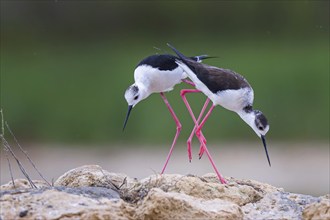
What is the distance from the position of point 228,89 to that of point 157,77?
60cm

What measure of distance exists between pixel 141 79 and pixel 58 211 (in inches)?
73.5

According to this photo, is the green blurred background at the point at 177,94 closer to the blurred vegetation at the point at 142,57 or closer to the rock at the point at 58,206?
the blurred vegetation at the point at 142,57

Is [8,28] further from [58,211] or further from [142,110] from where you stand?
[58,211]

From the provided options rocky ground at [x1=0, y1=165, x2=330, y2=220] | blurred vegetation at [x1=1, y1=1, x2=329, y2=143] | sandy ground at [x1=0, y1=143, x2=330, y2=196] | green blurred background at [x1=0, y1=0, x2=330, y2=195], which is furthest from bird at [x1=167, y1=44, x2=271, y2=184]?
blurred vegetation at [x1=1, y1=1, x2=329, y2=143]

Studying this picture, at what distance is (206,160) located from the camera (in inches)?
474

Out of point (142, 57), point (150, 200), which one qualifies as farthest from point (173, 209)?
point (142, 57)

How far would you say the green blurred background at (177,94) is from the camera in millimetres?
11844

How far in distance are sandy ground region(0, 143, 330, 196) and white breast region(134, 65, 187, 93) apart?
548cm

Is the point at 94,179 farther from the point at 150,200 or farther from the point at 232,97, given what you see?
the point at 232,97

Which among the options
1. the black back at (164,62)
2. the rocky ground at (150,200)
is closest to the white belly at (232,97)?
the black back at (164,62)

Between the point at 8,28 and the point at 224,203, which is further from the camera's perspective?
the point at 8,28

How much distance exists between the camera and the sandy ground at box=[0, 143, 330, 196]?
11500 millimetres

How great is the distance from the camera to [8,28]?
1528 cm

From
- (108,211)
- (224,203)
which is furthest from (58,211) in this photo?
(224,203)
